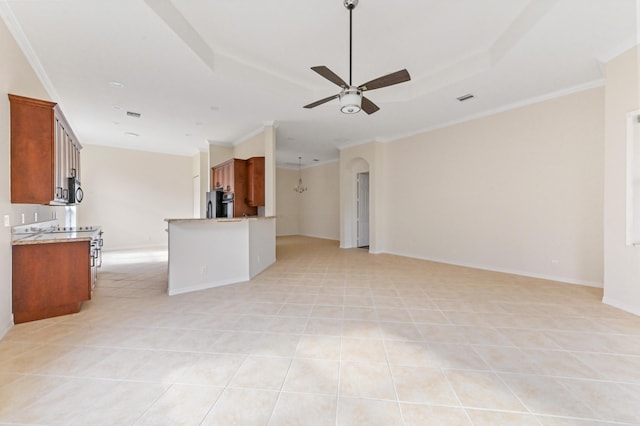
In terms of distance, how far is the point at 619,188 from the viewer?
128 inches

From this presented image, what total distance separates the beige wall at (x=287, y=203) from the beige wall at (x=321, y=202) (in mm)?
143

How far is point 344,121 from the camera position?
5.78 metres

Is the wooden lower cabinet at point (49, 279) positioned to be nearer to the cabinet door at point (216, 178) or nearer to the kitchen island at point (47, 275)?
the kitchen island at point (47, 275)

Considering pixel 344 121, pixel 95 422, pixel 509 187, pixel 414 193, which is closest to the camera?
pixel 95 422

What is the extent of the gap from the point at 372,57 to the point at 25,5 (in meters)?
3.64

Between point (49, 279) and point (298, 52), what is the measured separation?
3914mm

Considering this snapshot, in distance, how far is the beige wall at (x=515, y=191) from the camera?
164 inches

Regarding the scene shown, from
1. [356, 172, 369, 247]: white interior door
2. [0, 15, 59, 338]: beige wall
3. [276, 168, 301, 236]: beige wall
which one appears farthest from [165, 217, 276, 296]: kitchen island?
[276, 168, 301, 236]: beige wall

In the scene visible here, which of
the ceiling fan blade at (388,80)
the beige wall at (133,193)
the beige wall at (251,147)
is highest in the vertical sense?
the beige wall at (251,147)

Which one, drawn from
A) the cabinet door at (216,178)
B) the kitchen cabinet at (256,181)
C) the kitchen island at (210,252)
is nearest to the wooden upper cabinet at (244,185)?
the kitchen cabinet at (256,181)

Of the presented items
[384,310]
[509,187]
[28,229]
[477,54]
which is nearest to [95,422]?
[384,310]

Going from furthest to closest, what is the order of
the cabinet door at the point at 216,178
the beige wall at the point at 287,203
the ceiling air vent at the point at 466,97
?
the beige wall at the point at 287,203
the cabinet door at the point at 216,178
the ceiling air vent at the point at 466,97

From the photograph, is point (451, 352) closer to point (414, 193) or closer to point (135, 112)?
point (414, 193)

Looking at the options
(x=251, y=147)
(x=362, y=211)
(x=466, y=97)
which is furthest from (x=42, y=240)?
(x=362, y=211)
